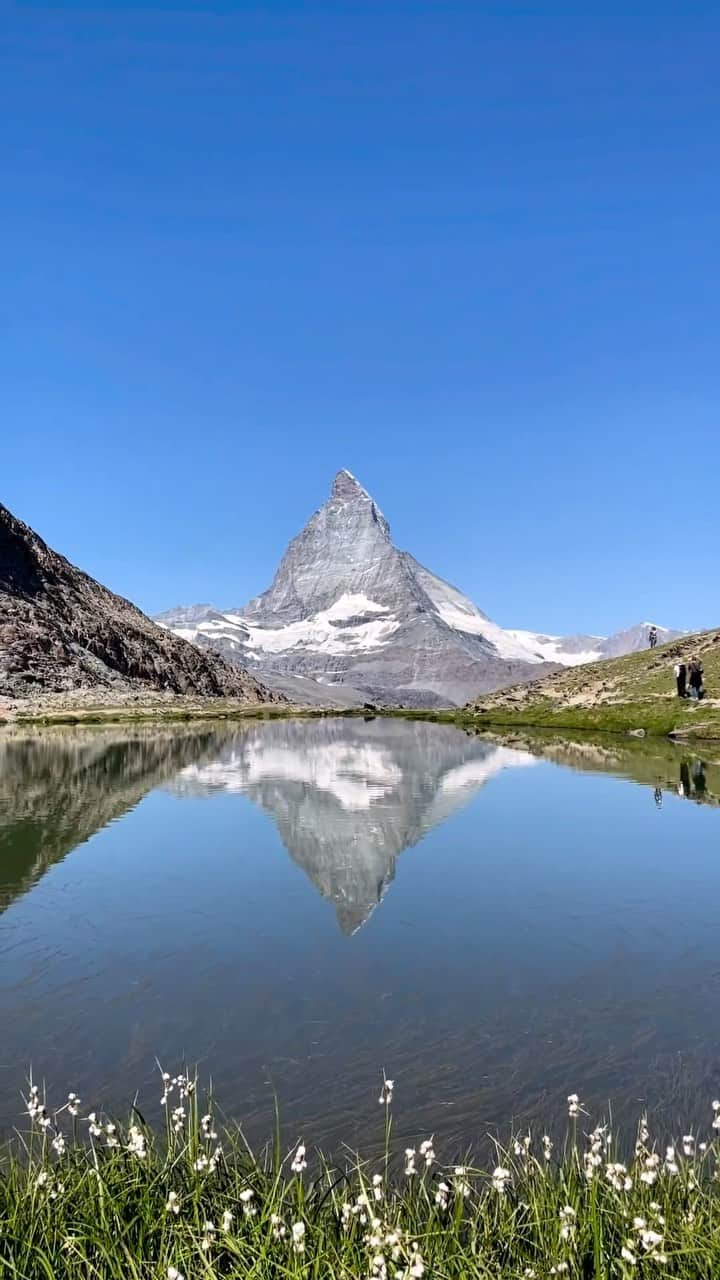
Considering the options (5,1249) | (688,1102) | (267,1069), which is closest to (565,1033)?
(688,1102)

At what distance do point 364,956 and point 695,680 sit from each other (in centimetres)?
9752

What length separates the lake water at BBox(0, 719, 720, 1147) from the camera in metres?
12.2

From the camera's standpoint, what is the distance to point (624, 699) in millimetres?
119312

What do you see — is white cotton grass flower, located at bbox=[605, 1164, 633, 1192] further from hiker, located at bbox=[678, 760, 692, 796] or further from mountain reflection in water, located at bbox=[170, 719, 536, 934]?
hiker, located at bbox=[678, 760, 692, 796]

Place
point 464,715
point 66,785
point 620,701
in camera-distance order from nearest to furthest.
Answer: point 66,785, point 620,701, point 464,715

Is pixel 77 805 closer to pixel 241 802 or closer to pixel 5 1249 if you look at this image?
A: pixel 241 802

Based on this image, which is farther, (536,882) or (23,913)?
(536,882)

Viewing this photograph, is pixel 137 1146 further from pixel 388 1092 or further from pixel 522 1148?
pixel 522 1148

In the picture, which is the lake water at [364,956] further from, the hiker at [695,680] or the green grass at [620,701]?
the hiker at [695,680]

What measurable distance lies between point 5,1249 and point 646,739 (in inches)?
3659

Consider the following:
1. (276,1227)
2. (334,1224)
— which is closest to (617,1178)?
(334,1224)

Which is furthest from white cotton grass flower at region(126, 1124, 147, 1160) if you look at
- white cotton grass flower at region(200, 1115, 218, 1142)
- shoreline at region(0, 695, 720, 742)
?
shoreline at region(0, 695, 720, 742)

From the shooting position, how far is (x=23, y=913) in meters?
21.3

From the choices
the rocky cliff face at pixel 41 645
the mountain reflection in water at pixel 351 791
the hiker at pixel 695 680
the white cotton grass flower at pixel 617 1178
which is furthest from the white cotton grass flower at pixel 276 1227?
the rocky cliff face at pixel 41 645
